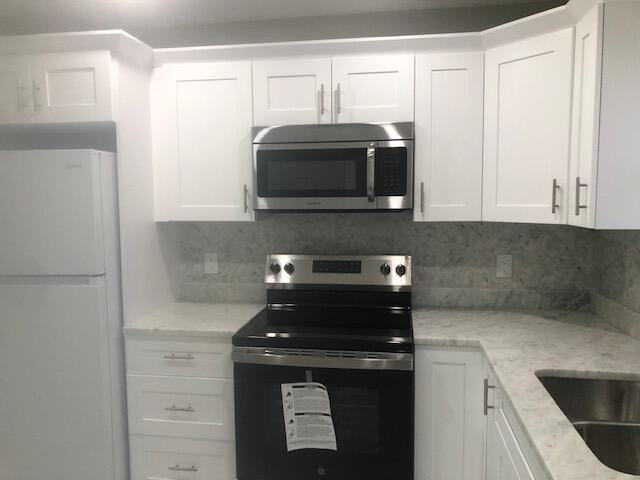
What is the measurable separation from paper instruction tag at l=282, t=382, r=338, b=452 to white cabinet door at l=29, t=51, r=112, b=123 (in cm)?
144

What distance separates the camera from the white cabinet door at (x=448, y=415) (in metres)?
1.94

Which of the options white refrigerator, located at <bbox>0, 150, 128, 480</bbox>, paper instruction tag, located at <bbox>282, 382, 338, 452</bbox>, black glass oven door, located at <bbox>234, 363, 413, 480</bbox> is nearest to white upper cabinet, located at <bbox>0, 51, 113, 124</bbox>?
white refrigerator, located at <bbox>0, 150, 128, 480</bbox>

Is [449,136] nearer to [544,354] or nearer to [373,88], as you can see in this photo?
[373,88]

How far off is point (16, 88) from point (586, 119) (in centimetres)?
235

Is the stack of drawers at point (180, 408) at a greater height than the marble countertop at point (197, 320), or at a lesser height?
lesser

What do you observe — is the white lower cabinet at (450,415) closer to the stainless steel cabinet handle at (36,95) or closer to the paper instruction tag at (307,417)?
the paper instruction tag at (307,417)

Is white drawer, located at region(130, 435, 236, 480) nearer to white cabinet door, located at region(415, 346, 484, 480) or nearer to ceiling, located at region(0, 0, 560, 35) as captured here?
white cabinet door, located at region(415, 346, 484, 480)

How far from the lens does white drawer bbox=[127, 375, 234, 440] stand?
2.11m

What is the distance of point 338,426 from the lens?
1.95 meters

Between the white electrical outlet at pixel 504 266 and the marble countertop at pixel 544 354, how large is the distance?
0.20 meters

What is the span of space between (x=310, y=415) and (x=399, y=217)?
1099mm

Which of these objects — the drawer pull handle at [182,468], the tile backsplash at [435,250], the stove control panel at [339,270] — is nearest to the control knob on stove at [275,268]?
the stove control panel at [339,270]

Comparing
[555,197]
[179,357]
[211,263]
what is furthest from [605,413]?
[211,263]

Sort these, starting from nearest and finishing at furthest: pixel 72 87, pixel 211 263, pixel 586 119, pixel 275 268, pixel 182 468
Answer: pixel 586 119 < pixel 72 87 < pixel 182 468 < pixel 275 268 < pixel 211 263
